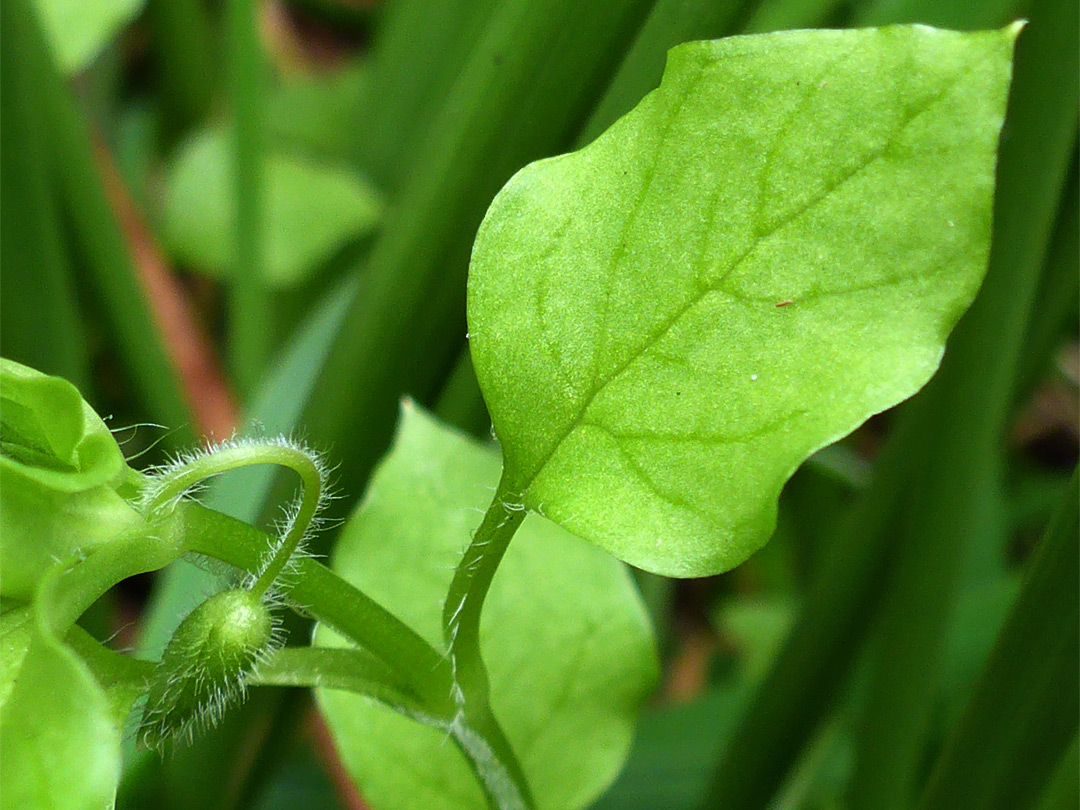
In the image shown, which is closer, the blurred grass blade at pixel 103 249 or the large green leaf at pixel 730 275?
the large green leaf at pixel 730 275

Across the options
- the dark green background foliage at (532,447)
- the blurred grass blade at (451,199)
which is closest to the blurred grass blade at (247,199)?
the dark green background foliage at (532,447)

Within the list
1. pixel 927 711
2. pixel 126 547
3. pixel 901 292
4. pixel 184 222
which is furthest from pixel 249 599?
pixel 184 222

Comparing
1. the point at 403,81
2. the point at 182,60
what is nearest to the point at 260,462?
the point at 403,81

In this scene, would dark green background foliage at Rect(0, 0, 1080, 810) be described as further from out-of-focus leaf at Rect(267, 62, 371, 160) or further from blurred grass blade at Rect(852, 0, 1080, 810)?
out-of-focus leaf at Rect(267, 62, 371, 160)

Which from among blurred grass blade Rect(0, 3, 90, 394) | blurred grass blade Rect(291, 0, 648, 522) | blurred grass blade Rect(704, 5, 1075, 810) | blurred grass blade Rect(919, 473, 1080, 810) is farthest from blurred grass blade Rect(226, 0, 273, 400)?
blurred grass blade Rect(919, 473, 1080, 810)

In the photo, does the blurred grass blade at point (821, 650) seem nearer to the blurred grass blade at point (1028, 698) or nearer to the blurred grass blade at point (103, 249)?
the blurred grass blade at point (1028, 698)

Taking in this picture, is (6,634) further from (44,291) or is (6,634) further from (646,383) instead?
(44,291)

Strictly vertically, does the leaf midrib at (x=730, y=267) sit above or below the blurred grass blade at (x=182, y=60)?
above
